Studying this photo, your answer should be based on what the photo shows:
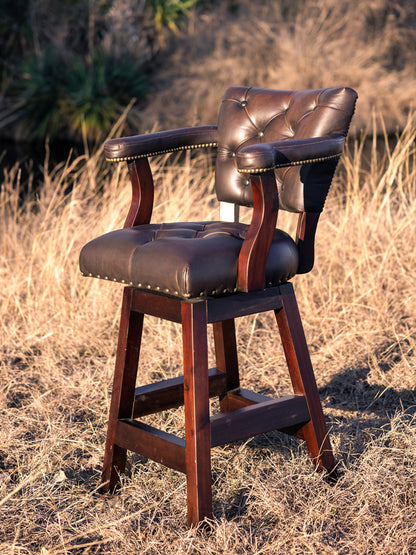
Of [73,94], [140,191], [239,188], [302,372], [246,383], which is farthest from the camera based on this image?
[73,94]

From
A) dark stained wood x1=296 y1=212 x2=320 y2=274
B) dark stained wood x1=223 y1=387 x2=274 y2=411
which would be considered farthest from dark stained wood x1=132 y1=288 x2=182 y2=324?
dark stained wood x1=223 y1=387 x2=274 y2=411

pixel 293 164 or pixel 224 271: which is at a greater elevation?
pixel 293 164

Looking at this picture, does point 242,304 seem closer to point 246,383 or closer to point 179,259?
point 179,259

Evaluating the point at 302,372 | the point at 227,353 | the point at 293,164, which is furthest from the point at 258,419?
the point at 293,164

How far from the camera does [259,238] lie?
1.68m

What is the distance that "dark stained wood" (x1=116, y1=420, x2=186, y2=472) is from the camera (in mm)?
1753

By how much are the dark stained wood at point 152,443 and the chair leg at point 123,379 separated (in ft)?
0.10

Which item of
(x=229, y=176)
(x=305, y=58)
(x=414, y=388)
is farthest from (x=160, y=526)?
(x=305, y=58)

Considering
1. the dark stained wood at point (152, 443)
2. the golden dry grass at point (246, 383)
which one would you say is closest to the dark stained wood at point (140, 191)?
the dark stained wood at point (152, 443)

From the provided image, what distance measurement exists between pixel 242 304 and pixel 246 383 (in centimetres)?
100

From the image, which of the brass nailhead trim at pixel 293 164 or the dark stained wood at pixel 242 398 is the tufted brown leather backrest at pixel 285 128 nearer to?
the brass nailhead trim at pixel 293 164

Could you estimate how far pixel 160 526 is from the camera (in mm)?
1726

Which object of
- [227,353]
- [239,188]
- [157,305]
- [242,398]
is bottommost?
[242,398]

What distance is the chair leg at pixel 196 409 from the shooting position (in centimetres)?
166
